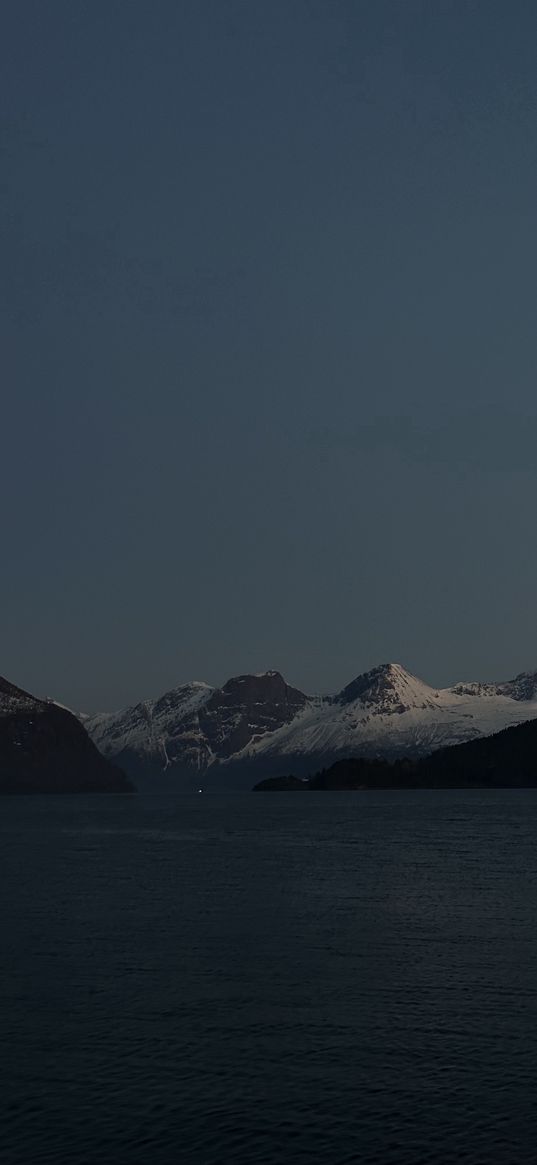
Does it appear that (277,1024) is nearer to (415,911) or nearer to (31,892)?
(415,911)

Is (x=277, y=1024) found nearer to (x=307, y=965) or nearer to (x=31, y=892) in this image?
(x=307, y=965)

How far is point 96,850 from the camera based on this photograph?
182000 millimetres

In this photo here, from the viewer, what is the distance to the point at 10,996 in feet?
218

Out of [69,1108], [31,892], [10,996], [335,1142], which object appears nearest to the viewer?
[335,1142]

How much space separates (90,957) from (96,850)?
349ft

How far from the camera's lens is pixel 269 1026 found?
59344mm

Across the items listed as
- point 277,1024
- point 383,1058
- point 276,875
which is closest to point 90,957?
point 277,1024

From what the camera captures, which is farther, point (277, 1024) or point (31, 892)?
point (31, 892)

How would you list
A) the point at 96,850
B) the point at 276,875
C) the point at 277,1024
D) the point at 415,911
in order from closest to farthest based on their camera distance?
the point at 277,1024
the point at 415,911
the point at 276,875
the point at 96,850

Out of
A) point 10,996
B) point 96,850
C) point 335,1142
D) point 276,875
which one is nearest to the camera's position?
point 335,1142

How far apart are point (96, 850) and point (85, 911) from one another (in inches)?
3234

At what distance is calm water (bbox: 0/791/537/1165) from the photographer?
43156 millimetres

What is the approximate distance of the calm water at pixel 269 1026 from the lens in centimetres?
4316

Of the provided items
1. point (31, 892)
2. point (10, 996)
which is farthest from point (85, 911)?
point (10, 996)
